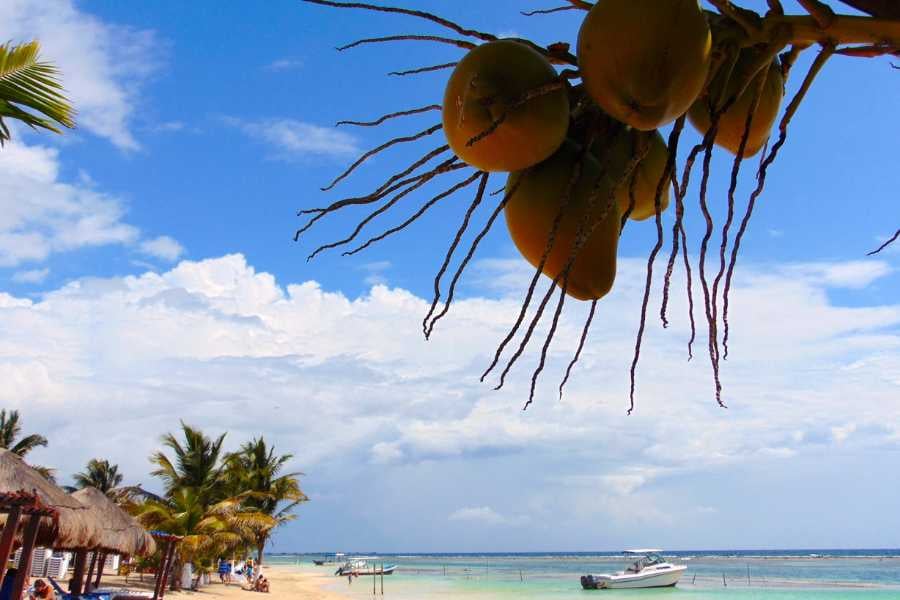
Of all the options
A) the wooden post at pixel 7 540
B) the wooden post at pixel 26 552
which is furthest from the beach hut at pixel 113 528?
the wooden post at pixel 7 540

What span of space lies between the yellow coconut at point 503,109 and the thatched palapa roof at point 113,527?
54.1ft

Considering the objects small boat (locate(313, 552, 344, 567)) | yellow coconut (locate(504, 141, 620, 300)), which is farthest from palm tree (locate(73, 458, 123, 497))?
small boat (locate(313, 552, 344, 567))

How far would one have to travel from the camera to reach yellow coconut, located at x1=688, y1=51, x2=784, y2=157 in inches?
47.7

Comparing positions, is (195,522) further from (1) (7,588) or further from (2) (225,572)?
(2) (225,572)

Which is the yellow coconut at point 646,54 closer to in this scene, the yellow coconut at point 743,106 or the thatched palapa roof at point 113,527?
the yellow coconut at point 743,106

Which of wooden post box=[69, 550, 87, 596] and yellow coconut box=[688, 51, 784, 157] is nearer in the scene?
yellow coconut box=[688, 51, 784, 157]

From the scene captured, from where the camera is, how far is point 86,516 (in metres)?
15.0

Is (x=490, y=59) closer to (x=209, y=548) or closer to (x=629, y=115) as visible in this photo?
(x=629, y=115)

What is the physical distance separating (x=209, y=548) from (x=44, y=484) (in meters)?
18.8

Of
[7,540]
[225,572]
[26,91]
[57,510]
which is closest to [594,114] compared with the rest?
[26,91]

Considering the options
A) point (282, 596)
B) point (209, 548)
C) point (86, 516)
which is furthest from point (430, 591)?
point (86, 516)

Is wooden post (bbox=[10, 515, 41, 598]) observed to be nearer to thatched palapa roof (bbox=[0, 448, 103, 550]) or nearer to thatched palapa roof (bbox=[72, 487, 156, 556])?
thatched palapa roof (bbox=[0, 448, 103, 550])

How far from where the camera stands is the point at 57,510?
1162cm

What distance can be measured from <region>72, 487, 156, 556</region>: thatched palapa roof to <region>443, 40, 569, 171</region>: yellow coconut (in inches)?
649
